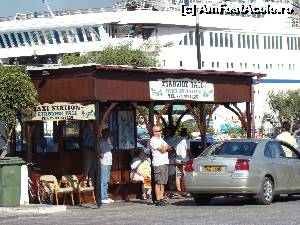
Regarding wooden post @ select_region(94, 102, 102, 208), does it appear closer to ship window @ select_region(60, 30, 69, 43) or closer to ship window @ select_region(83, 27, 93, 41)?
ship window @ select_region(83, 27, 93, 41)

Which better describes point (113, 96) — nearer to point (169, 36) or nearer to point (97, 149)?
point (97, 149)

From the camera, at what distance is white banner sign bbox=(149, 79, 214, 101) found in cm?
2212

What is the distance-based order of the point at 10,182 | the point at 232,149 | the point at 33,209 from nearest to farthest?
the point at 33,209, the point at 10,182, the point at 232,149

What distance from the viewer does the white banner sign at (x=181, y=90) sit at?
22.1 m

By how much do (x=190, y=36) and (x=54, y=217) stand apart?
283 ft

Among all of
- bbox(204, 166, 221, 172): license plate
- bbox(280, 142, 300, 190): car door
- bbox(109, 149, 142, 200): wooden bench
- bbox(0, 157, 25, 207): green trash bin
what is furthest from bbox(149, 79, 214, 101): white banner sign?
bbox(0, 157, 25, 207): green trash bin

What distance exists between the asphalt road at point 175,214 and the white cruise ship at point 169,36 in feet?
243

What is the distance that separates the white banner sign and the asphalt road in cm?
291

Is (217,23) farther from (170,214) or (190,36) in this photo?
(170,214)

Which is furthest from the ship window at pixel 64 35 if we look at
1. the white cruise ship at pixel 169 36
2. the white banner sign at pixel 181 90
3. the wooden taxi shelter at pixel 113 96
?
the white banner sign at pixel 181 90

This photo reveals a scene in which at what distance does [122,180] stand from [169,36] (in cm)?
7901

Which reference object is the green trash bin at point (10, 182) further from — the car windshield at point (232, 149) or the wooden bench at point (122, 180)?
the car windshield at point (232, 149)

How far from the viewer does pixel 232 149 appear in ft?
66.2

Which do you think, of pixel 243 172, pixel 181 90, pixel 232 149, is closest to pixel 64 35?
pixel 181 90
